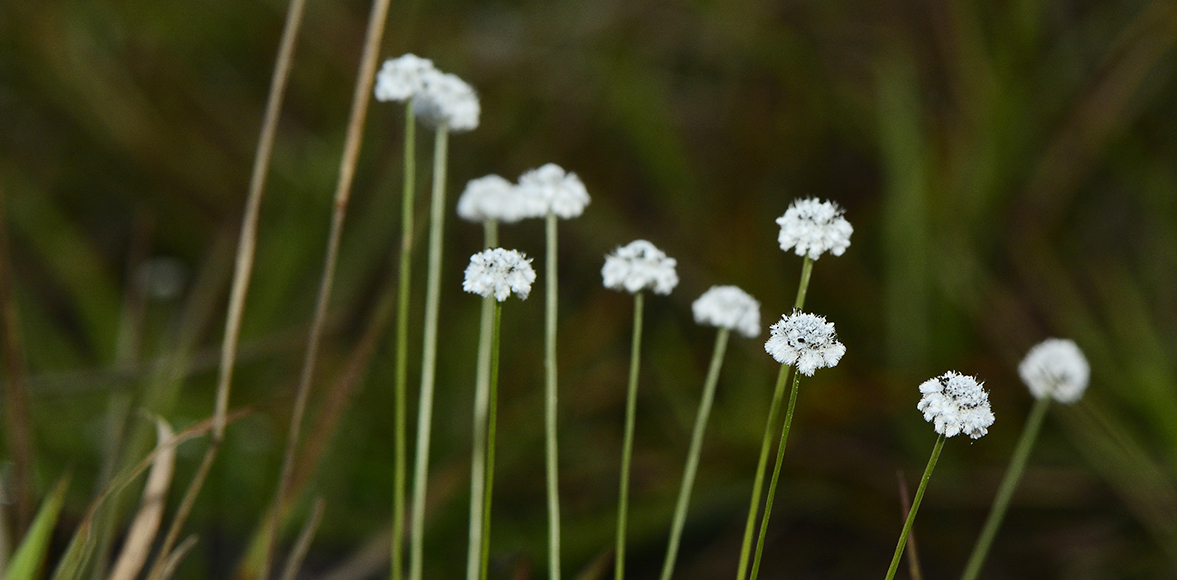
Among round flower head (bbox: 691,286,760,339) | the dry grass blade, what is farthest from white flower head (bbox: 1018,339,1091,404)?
the dry grass blade

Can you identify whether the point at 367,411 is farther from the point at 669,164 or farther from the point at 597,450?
the point at 669,164

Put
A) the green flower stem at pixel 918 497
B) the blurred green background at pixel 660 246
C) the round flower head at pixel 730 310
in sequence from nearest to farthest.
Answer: the green flower stem at pixel 918 497 → the round flower head at pixel 730 310 → the blurred green background at pixel 660 246

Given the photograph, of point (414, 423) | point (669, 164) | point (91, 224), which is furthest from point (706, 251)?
point (91, 224)

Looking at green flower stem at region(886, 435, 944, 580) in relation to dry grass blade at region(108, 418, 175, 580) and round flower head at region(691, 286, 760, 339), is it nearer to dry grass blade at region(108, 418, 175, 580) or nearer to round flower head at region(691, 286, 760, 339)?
round flower head at region(691, 286, 760, 339)

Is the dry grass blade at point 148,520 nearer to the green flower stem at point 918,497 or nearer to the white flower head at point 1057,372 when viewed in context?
the green flower stem at point 918,497

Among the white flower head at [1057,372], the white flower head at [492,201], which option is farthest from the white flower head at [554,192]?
the white flower head at [1057,372]

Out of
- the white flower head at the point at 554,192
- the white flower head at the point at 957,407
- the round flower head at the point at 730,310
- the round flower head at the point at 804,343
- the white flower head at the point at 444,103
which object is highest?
the white flower head at the point at 444,103
